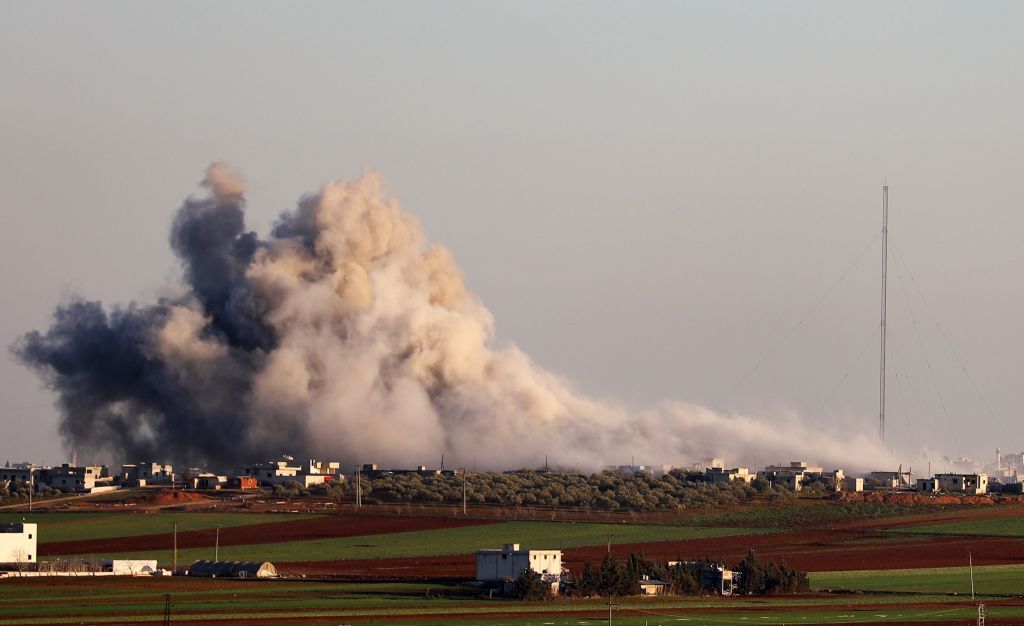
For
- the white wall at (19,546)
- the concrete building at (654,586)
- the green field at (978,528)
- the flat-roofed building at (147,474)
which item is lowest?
the concrete building at (654,586)

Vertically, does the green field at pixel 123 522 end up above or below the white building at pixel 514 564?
above

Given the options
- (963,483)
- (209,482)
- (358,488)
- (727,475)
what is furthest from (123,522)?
(963,483)

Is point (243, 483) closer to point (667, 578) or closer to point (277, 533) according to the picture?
point (277, 533)

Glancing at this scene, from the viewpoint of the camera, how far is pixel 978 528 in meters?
105

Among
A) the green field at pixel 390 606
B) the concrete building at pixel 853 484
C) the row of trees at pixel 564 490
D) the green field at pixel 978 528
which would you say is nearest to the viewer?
the green field at pixel 390 606

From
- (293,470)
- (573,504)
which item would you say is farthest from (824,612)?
(293,470)

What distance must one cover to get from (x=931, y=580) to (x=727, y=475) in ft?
147

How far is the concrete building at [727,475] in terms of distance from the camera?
126 meters

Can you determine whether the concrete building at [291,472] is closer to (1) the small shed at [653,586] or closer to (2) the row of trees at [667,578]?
(2) the row of trees at [667,578]

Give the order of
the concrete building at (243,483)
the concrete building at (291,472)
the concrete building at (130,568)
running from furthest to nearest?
the concrete building at (291,472) → the concrete building at (243,483) → the concrete building at (130,568)

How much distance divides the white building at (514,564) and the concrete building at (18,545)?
19.6m

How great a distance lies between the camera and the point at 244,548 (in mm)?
93938

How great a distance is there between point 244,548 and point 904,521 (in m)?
37.0

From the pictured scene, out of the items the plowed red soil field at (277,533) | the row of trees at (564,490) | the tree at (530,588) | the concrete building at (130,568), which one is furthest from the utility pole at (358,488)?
the tree at (530,588)
